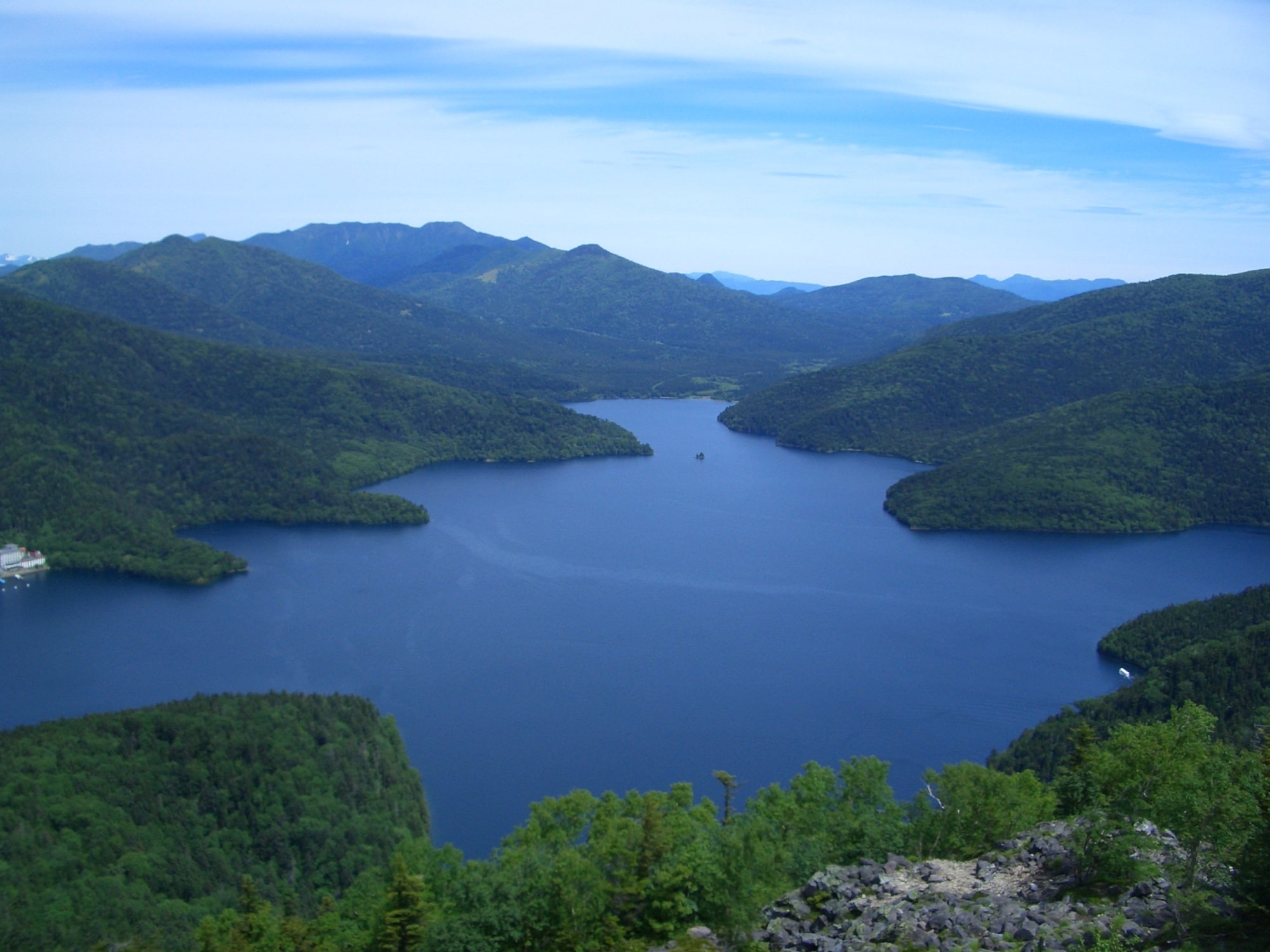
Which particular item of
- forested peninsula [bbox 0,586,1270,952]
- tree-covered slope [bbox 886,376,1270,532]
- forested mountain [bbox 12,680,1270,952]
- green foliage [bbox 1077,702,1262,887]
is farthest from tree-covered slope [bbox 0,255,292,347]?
green foliage [bbox 1077,702,1262,887]

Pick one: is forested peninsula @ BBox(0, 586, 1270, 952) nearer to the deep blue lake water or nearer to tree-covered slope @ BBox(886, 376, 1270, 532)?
the deep blue lake water

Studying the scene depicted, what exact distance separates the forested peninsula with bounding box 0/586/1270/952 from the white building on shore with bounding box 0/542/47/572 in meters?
34.1

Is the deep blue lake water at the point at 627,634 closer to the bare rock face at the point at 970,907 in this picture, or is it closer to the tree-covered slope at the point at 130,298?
the bare rock face at the point at 970,907

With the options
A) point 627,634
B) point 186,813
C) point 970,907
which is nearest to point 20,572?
point 627,634

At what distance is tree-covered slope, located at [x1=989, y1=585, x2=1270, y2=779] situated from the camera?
41344mm

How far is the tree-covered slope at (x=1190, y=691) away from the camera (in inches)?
1628

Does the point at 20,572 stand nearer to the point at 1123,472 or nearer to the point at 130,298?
the point at 1123,472

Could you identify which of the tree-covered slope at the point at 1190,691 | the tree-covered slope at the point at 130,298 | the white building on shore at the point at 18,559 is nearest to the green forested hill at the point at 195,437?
the white building on shore at the point at 18,559

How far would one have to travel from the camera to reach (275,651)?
186 ft

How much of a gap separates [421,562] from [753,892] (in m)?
58.1

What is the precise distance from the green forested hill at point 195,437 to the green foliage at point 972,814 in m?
57.2

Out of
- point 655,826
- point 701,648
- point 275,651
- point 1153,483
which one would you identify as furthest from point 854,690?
point 1153,483

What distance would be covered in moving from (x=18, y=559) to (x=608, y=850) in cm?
6356

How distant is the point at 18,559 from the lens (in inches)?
2736
